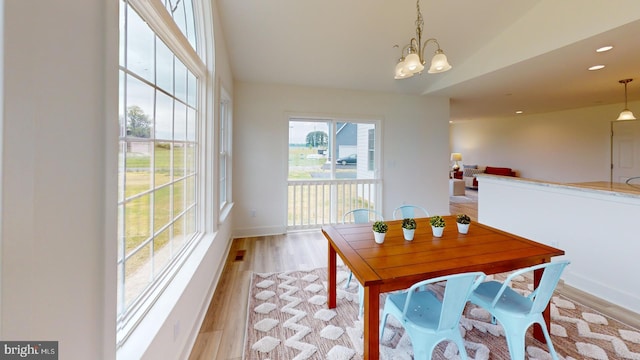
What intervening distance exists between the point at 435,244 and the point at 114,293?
1.80 metres

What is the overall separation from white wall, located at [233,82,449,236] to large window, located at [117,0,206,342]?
189cm

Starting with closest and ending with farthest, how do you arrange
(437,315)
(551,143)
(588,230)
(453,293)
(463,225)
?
1. (453,293)
2. (437,315)
3. (463,225)
4. (588,230)
5. (551,143)

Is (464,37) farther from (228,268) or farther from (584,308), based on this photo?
(228,268)

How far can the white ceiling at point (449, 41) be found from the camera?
2.58m

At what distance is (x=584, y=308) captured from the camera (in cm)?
217

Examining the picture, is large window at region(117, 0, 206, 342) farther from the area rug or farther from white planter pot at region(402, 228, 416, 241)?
white planter pot at region(402, 228, 416, 241)

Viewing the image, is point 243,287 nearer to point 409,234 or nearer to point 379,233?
point 379,233

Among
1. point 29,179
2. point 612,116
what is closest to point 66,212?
point 29,179

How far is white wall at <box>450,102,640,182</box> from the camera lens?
20.5 feet

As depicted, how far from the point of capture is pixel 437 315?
1.51 metres

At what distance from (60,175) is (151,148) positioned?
83 centimetres

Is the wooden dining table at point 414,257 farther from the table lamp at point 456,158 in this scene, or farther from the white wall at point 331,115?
the table lamp at point 456,158

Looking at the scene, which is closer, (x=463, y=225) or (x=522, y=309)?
(x=522, y=309)

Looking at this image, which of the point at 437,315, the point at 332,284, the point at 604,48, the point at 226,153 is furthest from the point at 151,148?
the point at 604,48
